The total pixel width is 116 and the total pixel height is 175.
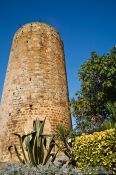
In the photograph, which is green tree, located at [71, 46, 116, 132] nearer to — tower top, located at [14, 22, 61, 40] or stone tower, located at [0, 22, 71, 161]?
stone tower, located at [0, 22, 71, 161]

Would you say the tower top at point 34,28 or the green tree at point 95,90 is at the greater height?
the tower top at point 34,28

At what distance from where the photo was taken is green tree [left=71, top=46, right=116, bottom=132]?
13.3 meters

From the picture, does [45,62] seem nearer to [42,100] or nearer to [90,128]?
[42,100]

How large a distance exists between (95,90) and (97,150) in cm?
556

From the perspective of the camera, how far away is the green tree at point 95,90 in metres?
13.3

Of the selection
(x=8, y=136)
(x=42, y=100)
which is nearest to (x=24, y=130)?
(x=8, y=136)

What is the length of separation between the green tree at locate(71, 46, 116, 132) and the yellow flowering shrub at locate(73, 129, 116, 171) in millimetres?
3621

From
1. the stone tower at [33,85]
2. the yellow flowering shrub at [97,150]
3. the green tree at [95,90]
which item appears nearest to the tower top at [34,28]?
the stone tower at [33,85]

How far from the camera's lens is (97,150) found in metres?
8.91

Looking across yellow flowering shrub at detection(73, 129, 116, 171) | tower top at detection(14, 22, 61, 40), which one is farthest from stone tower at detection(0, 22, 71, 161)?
yellow flowering shrub at detection(73, 129, 116, 171)

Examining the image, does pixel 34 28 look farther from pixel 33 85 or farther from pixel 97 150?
pixel 97 150

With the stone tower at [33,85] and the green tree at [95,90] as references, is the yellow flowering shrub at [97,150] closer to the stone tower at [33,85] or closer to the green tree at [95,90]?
the green tree at [95,90]

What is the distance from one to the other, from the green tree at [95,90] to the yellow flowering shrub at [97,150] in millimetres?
3621

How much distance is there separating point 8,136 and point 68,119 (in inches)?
145
